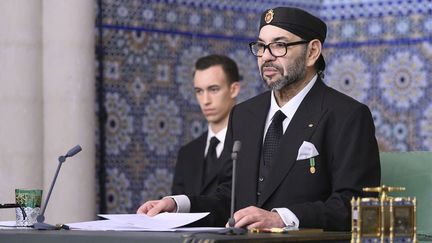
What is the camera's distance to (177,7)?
10344 millimetres

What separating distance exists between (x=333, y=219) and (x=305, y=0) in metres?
5.58

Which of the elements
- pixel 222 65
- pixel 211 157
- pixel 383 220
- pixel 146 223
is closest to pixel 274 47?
pixel 146 223

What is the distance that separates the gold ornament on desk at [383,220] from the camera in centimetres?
476

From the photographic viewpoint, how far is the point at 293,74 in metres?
6.07

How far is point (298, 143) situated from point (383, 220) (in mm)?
1268

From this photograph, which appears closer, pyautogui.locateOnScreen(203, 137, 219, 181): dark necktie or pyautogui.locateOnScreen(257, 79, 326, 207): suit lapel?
pyautogui.locateOnScreen(257, 79, 326, 207): suit lapel

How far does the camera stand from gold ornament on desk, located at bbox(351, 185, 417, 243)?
187 inches

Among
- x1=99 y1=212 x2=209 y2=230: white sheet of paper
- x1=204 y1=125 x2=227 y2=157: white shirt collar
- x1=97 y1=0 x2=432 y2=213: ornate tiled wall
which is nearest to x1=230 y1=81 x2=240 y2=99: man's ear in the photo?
x1=204 y1=125 x2=227 y2=157: white shirt collar

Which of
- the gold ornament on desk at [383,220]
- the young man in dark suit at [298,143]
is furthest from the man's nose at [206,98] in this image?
the gold ornament on desk at [383,220]

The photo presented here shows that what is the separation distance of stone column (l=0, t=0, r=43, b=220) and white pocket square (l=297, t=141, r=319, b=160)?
334 centimetres

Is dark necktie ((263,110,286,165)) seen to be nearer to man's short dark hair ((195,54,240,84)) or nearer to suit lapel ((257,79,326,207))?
suit lapel ((257,79,326,207))

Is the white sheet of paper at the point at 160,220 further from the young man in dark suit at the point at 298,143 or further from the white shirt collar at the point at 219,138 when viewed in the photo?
the white shirt collar at the point at 219,138

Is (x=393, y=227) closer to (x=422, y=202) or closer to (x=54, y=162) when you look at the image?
(x=422, y=202)

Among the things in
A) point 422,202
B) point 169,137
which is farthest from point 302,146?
point 169,137
